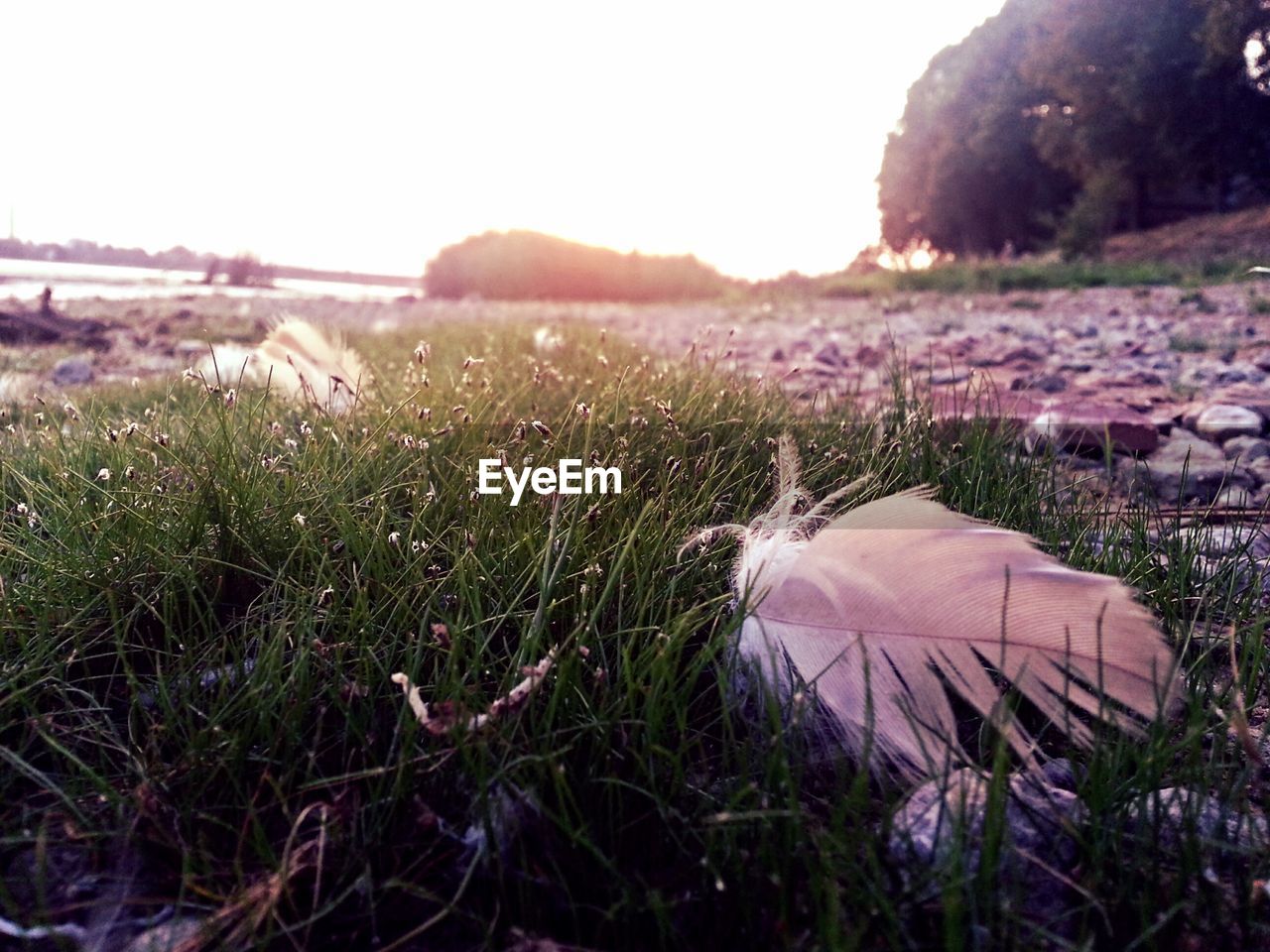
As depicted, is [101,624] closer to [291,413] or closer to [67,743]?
[67,743]

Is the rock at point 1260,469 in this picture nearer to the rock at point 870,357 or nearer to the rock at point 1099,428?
the rock at point 1099,428

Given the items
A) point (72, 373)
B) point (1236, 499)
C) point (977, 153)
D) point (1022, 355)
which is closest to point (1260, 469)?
point (1236, 499)

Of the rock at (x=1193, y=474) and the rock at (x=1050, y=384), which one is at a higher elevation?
the rock at (x=1050, y=384)

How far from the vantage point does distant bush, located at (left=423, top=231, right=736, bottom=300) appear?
73.0 ft

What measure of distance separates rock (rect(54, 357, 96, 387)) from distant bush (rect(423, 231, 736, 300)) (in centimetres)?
1737

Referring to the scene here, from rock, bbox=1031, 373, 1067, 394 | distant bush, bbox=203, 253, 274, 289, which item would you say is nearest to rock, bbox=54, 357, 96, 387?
rock, bbox=1031, 373, 1067, 394

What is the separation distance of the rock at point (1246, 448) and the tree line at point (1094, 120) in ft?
56.0

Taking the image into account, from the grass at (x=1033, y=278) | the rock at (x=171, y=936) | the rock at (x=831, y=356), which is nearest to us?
the rock at (x=171, y=936)

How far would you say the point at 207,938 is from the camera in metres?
0.91

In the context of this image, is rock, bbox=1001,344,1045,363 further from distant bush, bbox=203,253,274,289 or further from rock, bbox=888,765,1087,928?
distant bush, bbox=203,253,274,289

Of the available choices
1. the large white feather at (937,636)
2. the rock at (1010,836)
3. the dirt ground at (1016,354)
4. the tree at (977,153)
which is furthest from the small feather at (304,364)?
the tree at (977,153)

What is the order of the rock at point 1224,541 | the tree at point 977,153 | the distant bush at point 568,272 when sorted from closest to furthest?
the rock at point 1224,541 → the distant bush at point 568,272 → the tree at point 977,153

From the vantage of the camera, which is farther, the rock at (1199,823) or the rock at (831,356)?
the rock at (831,356)

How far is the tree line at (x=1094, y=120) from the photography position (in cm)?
1984
